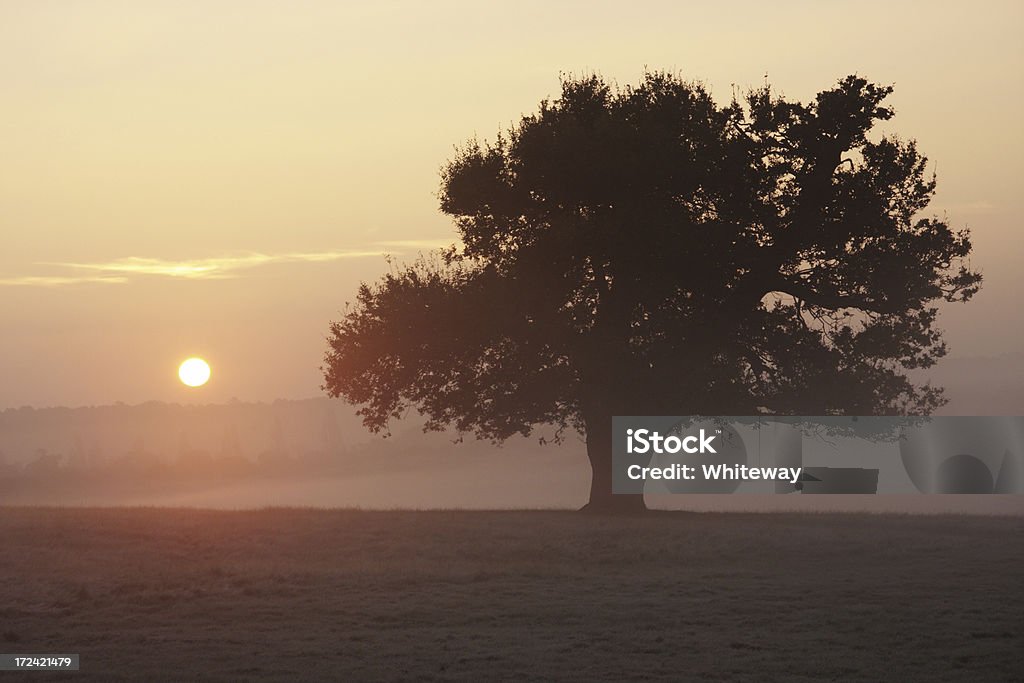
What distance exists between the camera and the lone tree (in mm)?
43969

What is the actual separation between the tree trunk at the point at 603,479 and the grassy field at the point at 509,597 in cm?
346

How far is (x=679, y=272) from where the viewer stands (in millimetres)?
44688

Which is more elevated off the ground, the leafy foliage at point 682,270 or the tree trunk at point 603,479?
the leafy foliage at point 682,270

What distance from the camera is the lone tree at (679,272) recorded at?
4397cm

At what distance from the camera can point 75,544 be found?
36.5m

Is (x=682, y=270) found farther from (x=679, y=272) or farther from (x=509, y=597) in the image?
(x=509, y=597)

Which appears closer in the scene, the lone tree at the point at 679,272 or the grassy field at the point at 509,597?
the grassy field at the point at 509,597

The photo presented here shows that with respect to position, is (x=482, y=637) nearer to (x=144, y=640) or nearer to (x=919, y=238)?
(x=144, y=640)

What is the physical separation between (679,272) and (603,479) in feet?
29.6

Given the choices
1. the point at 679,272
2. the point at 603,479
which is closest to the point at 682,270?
the point at 679,272

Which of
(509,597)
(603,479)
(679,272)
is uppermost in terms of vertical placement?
(679,272)

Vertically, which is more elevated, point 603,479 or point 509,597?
point 603,479

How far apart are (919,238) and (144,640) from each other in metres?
31.6

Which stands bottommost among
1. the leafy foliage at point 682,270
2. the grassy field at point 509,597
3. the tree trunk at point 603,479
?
the grassy field at point 509,597
